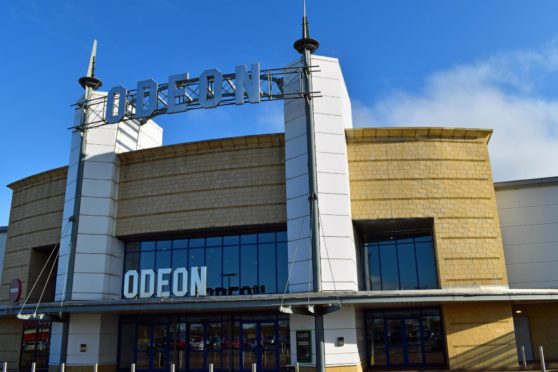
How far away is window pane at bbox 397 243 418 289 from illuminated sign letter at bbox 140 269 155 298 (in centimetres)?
1236

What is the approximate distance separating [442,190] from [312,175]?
632cm

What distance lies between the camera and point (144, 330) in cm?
2588

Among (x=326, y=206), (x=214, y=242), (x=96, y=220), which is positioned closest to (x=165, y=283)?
(x=214, y=242)

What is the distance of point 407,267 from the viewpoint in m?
25.3

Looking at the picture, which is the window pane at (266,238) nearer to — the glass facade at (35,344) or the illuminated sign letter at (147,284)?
the illuminated sign letter at (147,284)

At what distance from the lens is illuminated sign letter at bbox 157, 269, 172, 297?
24.3 meters

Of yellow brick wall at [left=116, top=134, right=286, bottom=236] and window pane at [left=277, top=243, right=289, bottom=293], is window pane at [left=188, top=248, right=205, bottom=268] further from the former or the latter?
window pane at [left=277, top=243, right=289, bottom=293]

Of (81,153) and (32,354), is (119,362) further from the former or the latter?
(81,153)

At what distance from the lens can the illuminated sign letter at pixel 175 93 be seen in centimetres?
2545

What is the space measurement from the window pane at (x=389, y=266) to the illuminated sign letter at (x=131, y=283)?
12398 millimetres

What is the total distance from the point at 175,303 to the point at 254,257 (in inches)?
196

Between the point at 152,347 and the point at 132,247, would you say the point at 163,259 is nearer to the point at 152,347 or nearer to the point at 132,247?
the point at 132,247

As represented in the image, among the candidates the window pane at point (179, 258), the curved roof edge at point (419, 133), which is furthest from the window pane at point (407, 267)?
the window pane at point (179, 258)

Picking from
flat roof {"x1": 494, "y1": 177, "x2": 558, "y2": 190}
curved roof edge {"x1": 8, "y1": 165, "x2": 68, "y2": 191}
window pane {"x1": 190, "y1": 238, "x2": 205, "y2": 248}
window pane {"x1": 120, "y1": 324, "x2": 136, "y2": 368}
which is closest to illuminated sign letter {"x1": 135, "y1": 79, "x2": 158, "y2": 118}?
curved roof edge {"x1": 8, "y1": 165, "x2": 68, "y2": 191}
